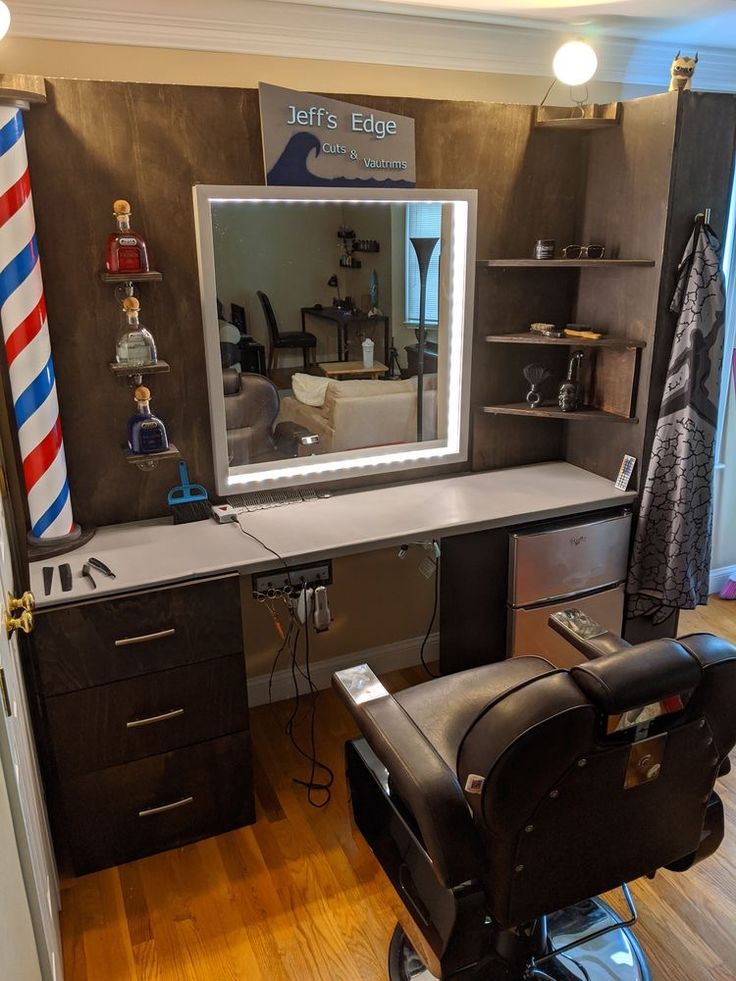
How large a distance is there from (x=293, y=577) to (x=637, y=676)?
123cm

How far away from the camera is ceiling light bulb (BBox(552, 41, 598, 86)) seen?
88.5 inches

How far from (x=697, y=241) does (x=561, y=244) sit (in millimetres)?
500

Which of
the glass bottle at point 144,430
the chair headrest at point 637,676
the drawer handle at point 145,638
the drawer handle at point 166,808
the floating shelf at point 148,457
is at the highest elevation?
the glass bottle at point 144,430

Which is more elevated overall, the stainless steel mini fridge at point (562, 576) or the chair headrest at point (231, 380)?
the chair headrest at point (231, 380)

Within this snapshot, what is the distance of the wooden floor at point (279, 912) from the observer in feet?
5.95

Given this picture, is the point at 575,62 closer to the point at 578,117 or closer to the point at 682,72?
the point at 578,117

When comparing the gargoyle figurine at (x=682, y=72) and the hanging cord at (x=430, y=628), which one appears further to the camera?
the hanging cord at (x=430, y=628)

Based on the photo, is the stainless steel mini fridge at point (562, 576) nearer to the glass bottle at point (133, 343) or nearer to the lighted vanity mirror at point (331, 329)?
the lighted vanity mirror at point (331, 329)

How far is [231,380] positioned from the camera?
7.55 ft

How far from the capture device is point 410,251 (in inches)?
96.5

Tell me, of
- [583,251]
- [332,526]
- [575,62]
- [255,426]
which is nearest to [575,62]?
[575,62]

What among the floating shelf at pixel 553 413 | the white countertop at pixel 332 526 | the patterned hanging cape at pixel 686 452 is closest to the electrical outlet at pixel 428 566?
the white countertop at pixel 332 526

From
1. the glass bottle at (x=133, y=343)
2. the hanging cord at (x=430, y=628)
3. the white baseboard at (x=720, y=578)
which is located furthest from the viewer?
the white baseboard at (x=720, y=578)

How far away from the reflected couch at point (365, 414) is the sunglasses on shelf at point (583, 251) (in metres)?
0.59
